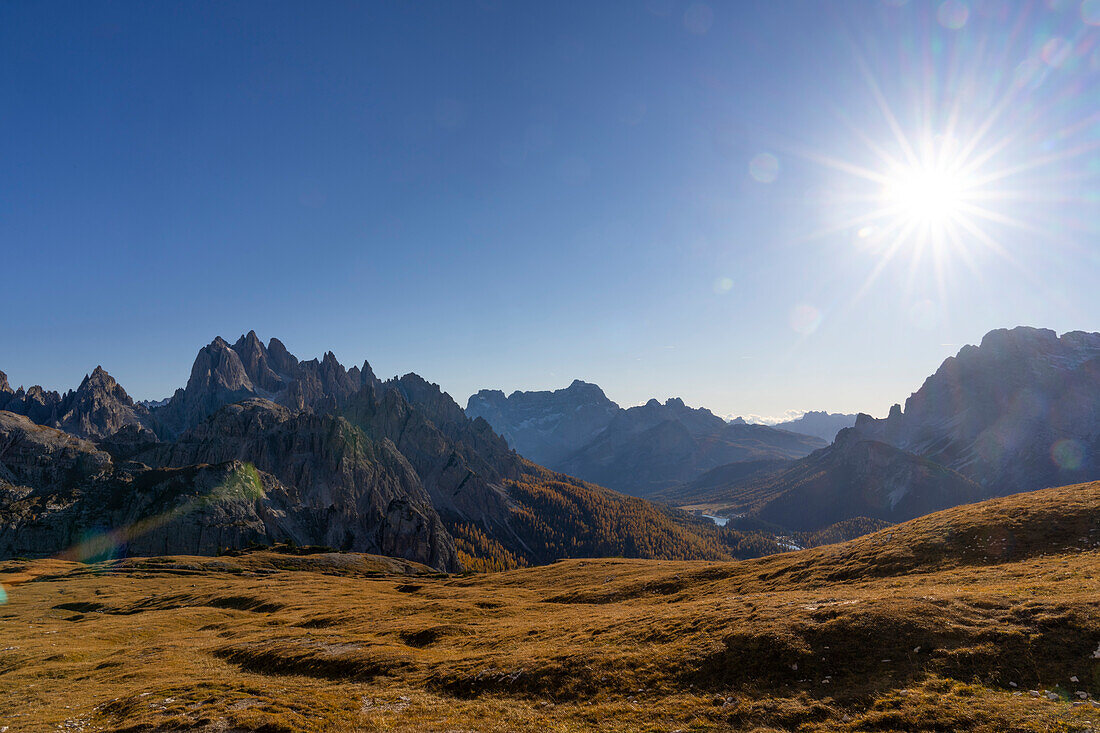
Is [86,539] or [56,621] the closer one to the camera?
[56,621]

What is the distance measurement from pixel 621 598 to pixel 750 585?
1908cm

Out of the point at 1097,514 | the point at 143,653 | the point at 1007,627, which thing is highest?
the point at 1097,514

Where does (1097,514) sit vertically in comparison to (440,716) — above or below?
above

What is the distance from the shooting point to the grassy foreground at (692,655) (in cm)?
2394

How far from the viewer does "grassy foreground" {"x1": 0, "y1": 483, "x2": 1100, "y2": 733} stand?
23.9 metres

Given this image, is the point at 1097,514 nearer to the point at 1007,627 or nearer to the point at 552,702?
the point at 1007,627

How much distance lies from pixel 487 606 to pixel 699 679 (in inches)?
1908

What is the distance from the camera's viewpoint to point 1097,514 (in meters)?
45.2

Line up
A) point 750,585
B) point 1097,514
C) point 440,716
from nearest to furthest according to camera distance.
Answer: point 440,716 → point 1097,514 → point 750,585

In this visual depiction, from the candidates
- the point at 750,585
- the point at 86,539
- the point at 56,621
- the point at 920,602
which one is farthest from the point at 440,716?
the point at 86,539

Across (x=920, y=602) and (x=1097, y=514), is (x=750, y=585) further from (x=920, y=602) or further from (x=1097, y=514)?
(x=1097, y=514)

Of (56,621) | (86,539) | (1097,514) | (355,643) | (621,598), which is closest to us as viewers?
(1097,514)

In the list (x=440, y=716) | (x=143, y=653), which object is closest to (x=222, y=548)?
(x=143, y=653)

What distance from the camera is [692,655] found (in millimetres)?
31688
